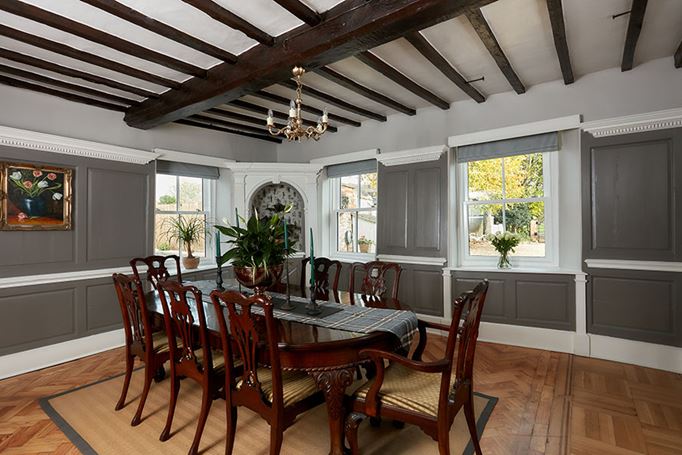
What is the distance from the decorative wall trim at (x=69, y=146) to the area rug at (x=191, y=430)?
7.45 ft

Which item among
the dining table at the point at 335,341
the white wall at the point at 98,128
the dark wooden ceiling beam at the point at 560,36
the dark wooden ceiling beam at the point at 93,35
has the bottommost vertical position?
the dining table at the point at 335,341

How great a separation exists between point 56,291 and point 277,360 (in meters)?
3.10

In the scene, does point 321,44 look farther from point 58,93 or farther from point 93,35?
point 58,93

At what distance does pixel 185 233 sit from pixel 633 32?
4.82m

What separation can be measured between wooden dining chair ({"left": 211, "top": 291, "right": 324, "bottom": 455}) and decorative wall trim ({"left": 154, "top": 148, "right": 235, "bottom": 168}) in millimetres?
3186

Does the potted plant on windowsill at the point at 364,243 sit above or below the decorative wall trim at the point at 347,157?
below

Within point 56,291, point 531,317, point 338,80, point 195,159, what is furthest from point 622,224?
point 56,291

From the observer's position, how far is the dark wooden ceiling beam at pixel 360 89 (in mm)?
3135

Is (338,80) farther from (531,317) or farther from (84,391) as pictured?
(84,391)

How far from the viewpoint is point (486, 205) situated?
419 centimetres

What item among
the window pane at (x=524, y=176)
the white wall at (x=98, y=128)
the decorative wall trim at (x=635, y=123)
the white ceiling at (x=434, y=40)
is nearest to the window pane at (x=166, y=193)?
the white wall at (x=98, y=128)

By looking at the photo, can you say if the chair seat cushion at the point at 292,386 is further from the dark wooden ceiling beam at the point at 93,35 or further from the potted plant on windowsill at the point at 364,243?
the potted plant on windowsill at the point at 364,243

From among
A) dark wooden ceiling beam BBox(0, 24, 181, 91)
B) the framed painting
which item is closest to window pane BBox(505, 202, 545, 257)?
dark wooden ceiling beam BBox(0, 24, 181, 91)

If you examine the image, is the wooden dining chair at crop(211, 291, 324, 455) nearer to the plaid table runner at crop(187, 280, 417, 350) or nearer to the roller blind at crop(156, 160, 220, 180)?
the plaid table runner at crop(187, 280, 417, 350)
